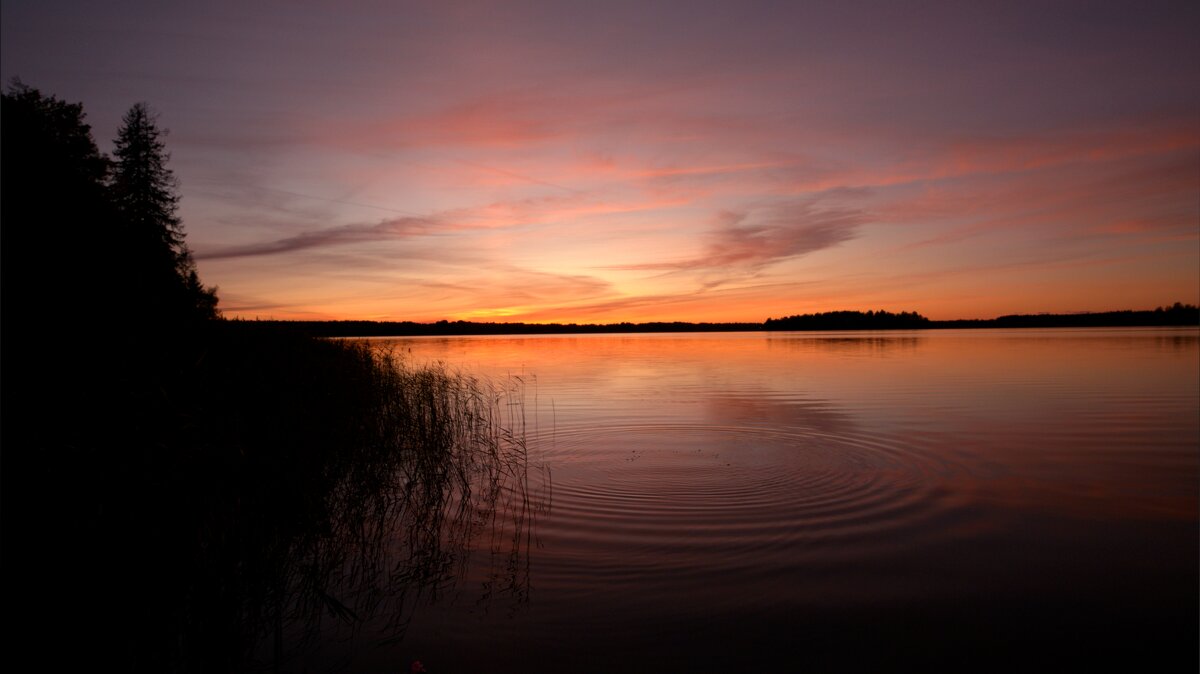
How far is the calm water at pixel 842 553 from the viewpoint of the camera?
5.32 metres

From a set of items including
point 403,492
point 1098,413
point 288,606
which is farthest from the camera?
point 1098,413

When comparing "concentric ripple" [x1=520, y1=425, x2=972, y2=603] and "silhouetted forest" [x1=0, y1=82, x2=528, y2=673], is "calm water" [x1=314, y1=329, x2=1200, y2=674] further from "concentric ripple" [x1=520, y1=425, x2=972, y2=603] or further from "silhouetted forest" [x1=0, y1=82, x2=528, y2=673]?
"silhouetted forest" [x1=0, y1=82, x2=528, y2=673]

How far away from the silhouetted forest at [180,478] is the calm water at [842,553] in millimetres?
1026

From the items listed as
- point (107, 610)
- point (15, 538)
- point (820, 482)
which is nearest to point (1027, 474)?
point (820, 482)

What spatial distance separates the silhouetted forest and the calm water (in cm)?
103

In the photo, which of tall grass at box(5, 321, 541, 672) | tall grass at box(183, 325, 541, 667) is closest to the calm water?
tall grass at box(183, 325, 541, 667)

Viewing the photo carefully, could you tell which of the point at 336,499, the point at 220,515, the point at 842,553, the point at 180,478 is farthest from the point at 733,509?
the point at 180,478

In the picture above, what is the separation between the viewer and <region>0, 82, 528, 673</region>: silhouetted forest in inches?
184

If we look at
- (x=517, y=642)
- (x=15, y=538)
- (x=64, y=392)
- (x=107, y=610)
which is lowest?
(x=517, y=642)

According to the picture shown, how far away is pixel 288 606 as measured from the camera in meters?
5.89

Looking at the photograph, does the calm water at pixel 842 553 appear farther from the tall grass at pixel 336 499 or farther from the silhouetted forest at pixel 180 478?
the silhouetted forest at pixel 180 478

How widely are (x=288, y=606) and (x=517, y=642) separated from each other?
90.2 inches

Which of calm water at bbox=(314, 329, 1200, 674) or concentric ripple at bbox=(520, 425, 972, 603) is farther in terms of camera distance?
concentric ripple at bbox=(520, 425, 972, 603)

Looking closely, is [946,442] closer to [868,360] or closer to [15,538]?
[15,538]
